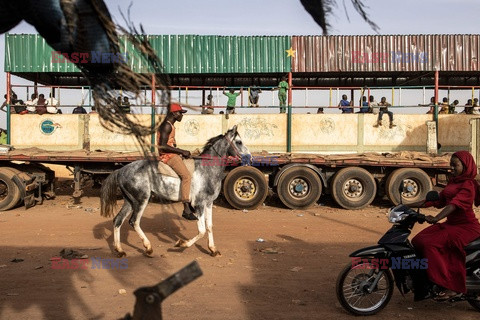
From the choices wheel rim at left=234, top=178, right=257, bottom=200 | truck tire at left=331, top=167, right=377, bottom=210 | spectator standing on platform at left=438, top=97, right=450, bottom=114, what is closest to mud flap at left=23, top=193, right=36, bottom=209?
wheel rim at left=234, top=178, right=257, bottom=200

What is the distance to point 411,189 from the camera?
1297 cm

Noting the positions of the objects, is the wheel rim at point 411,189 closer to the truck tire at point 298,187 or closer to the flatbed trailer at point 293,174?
the flatbed trailer at point 293,174

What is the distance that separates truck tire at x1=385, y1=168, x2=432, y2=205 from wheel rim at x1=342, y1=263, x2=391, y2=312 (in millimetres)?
8368

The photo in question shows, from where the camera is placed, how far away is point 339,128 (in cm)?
1581

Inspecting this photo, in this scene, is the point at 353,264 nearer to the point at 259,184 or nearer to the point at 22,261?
the point at 22,261

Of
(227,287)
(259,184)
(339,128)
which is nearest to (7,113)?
(259,184)

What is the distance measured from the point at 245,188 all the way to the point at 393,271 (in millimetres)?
7962

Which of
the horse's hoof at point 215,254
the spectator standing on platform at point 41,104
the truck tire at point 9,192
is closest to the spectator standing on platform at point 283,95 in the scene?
the spectator standing on platform at point 41,104

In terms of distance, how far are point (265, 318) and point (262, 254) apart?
296cm

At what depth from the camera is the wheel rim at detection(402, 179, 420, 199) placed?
1293 cm

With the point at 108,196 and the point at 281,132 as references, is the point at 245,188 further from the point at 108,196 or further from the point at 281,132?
the point at 108,196

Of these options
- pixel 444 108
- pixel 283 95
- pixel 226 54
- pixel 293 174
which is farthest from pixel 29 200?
pixel 444 108

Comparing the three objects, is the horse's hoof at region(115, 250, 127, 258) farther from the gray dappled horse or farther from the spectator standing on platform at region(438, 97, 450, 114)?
the spectator standing on platform at region(438, 97, 450, 114)

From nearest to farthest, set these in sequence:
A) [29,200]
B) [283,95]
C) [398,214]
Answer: [398,214]
[29,200]
[283,95]
